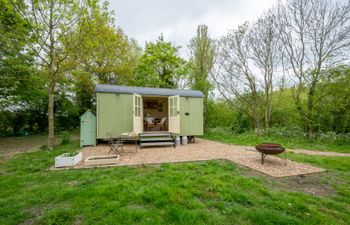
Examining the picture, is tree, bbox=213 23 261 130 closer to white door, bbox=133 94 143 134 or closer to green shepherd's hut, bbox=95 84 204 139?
green shepherd's hut, bbox=95 84 204 139

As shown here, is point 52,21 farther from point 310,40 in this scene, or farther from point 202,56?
point 310,40

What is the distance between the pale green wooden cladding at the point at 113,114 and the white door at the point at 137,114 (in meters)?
0.32

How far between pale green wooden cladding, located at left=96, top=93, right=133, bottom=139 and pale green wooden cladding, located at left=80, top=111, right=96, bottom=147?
15.0 inches

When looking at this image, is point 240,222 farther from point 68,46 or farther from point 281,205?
point 68,46

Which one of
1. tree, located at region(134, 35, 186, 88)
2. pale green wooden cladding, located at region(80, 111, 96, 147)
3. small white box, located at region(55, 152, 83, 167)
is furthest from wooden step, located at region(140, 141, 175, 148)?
tree, located at region(134, 35, 186, 88)

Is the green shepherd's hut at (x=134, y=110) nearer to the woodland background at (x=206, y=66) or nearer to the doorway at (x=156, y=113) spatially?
the doorway at (x=156, y=113)

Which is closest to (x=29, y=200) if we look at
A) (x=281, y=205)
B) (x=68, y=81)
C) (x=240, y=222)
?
(x=240, y=222)

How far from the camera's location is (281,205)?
96.0 inches

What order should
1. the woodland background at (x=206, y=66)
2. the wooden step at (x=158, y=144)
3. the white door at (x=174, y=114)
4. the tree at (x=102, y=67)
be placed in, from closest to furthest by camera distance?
the woodland background at (x=206, y=66), the wooden step at (x=158, y=144), the white door at (x=174, y=114), the tree at (x=102, y=67)

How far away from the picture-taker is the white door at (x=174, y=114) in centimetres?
750

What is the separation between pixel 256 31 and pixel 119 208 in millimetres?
12639

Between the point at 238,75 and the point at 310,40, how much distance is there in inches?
172

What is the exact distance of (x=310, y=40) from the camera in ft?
30.4

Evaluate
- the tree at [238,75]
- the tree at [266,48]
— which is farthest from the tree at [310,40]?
the tree at [238,75]
